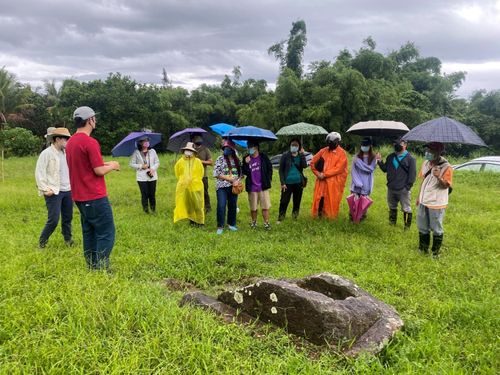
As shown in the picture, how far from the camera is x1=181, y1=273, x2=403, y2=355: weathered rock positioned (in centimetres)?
282

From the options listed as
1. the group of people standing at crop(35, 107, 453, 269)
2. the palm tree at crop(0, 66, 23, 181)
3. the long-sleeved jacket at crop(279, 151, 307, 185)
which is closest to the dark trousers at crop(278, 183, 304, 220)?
the group of people standing at crop(35, 107, 453, 269)

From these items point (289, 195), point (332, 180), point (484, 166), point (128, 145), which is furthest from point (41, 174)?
point (484, 166)

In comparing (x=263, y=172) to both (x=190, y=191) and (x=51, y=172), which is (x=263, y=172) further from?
(x=51, y=172)

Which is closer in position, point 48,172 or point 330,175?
point 48,172

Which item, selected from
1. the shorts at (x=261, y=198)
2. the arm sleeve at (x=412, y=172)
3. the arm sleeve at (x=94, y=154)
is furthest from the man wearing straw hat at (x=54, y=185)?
the arm sleeve at (x=412, y=172)

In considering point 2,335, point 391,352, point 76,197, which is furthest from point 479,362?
point 76,197

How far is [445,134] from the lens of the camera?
4.88 m

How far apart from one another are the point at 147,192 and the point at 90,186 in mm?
3869

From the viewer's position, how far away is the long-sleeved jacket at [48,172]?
5.12m

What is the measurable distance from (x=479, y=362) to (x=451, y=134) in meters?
2.92

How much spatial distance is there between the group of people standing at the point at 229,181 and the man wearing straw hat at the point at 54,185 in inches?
0.5

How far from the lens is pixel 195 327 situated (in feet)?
9.20

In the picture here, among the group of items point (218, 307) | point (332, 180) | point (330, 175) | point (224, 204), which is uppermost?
point (330, 175)

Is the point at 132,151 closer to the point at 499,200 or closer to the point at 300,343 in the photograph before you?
the point at 300,343
